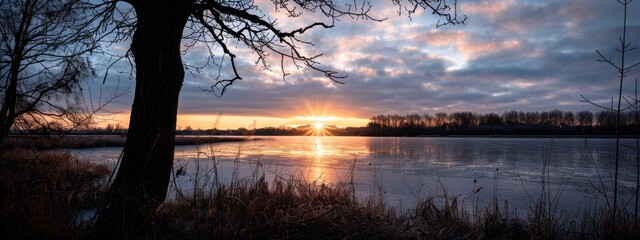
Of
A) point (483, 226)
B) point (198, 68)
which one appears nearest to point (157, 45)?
point (198, 68)

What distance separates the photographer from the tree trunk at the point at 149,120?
3514 millimetres

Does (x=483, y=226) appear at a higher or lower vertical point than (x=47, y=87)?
lower

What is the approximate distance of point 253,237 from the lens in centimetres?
356

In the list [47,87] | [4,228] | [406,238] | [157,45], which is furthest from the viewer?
[47,87]

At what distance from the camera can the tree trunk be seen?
11.5ft

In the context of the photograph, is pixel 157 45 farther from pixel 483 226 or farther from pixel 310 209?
pixel 483 226

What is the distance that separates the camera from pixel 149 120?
355cm

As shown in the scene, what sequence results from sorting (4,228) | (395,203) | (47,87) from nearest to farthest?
(4,228) → (395,203) → (47,87)

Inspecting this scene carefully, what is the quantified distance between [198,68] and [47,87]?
30.1 feet

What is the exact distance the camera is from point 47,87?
11.7 metres

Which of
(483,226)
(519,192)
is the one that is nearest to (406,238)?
(483,226)

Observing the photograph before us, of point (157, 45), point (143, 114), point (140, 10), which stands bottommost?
point (143, 114)

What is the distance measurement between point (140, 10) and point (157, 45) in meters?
0.40

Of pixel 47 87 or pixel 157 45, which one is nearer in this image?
pixel 157 45
